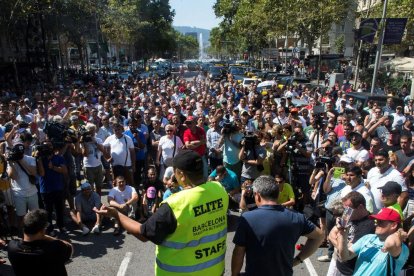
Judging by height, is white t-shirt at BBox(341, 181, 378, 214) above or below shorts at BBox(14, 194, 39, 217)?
above

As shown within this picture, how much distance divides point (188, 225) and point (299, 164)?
15.3 ft

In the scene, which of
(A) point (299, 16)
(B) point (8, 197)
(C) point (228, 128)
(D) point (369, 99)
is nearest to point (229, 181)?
(C) point (228, 128)

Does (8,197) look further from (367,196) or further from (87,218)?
(367,196)

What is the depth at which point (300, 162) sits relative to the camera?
21.9 ft

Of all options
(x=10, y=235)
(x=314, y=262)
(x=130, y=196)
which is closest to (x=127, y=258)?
(x=130, y=196)

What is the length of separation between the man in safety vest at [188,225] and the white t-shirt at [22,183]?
359 cm

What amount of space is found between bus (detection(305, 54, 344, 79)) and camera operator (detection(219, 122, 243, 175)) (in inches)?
1122

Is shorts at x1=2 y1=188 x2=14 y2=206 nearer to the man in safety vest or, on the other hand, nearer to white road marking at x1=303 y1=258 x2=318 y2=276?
the man in safety vest

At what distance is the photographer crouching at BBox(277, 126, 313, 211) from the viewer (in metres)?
6.60

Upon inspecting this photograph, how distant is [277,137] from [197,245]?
16.5 feet

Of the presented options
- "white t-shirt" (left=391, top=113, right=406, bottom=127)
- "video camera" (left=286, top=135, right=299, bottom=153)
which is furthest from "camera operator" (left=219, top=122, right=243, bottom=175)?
"white t-shirt" (left=391, top=113, right=406, bottom=127)

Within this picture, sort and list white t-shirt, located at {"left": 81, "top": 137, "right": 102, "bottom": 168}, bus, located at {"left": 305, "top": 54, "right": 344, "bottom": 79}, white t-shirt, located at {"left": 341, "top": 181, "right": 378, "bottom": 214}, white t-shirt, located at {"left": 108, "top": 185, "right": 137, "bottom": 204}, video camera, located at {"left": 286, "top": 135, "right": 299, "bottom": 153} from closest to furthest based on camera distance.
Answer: white t-shirt, located at {"left": 341, "top": 181, "right": 378, "bottom": 214} → white t-shirt, located at {"left": 108, "top": 185, "right": 137, "bottom": 204} → video camera, located at {"left": 286, "top": 135, "right": 299, "bottom": 153} → white t-shirt, located at {"left": 81, "top": 137, "right": 102, "bottom": 168} → bus, located at {"left": 305, "top": 54, "right": 344, "bottom": 79}

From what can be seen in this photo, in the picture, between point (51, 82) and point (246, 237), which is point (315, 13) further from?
point (246, 237)

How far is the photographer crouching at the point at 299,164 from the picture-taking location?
6.60 meters
